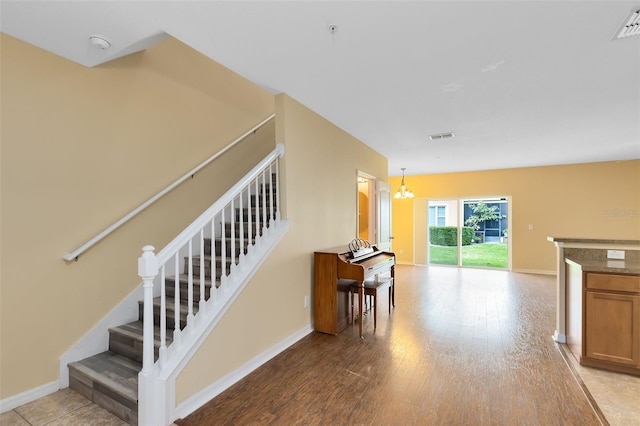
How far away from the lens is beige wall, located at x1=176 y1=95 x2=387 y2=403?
92.3 inches

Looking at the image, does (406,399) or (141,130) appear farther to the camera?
(141,130)

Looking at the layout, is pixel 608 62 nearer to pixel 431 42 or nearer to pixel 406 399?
pixel 431 42

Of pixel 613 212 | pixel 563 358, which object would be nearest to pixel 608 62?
pixel 563 358

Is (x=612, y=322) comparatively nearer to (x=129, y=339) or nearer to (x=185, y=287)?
(x=185, y=287)

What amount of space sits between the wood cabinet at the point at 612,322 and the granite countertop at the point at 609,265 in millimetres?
48

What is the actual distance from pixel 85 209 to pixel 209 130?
166 centimetres

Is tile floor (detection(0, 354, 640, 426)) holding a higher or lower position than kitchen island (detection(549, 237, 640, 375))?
lower

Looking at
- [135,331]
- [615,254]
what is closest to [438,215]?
[615,254]

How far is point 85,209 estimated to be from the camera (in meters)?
2.48

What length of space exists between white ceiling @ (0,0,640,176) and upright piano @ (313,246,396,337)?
1.81 m

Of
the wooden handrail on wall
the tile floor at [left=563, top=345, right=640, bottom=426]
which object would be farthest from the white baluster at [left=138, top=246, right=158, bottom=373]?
the tile floor at [left=563, top=345, right=640, bottom=426]

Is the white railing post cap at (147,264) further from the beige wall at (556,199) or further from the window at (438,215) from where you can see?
the window at (438,215)

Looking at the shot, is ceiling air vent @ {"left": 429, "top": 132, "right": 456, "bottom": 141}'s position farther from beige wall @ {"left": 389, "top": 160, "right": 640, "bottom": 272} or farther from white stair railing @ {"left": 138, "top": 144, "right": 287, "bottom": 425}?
beige wall @ {"left": 389, "top": 160, "right": 640, "bottom": 272}

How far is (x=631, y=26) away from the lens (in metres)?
2.05
